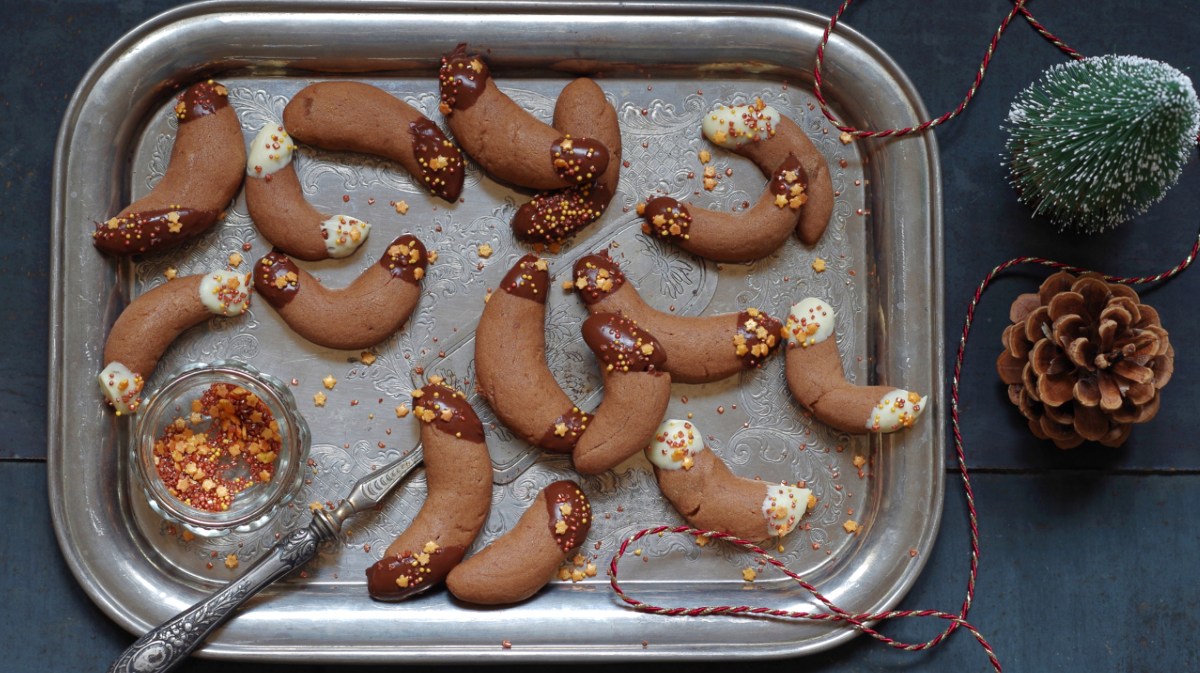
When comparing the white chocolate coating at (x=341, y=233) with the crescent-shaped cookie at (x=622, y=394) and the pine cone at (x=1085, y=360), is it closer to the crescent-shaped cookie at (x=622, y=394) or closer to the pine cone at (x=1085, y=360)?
the crescent-shaped cookie at (x=622, y=394)

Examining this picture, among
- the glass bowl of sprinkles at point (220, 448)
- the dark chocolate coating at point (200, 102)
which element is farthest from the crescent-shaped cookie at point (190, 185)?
the glass bowl of sprinkles at point (220, 448)

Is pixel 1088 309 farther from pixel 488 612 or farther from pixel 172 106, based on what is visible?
pixel 172 106

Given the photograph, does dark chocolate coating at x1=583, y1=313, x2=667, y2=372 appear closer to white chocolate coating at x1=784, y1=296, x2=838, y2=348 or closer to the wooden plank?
white chocolate coating at x1=784, y1=296, x2=838, y2=348

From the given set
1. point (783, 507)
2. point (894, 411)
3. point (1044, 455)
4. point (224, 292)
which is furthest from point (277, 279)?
point (1044, 455)

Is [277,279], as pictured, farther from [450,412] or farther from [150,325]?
[450,412]

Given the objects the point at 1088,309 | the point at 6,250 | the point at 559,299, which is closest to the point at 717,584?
the point at 559,299

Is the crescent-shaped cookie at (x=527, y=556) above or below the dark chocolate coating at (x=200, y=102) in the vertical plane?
below
